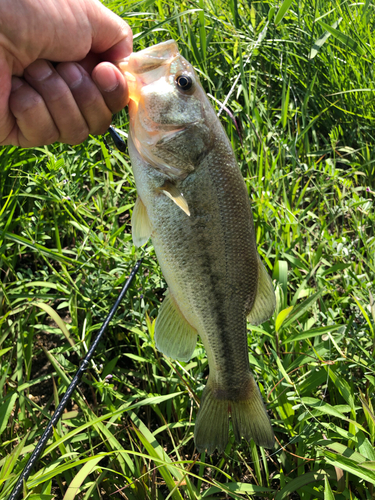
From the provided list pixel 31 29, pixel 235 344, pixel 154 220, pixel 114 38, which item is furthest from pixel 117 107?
pixel 235 344

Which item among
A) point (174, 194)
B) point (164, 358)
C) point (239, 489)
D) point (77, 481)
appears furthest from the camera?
point (164, 358)

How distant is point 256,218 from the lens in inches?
118

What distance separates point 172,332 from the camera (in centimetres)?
189

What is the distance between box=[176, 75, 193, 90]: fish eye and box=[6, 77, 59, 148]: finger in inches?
25.4

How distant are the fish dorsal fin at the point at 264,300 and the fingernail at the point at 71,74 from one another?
121 centimetres

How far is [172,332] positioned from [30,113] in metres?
1.19

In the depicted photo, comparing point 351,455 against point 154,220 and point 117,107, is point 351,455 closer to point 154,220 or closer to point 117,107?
point 154,220

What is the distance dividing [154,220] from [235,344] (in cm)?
64

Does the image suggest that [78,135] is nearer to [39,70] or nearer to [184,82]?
[39,70]

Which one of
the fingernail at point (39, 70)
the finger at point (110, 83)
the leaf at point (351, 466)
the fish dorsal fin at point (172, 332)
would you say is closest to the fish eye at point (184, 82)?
the finger at point (110, 83)

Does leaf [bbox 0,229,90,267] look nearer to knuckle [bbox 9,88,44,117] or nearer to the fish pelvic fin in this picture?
knuckle [bbox 9,88,44,117]

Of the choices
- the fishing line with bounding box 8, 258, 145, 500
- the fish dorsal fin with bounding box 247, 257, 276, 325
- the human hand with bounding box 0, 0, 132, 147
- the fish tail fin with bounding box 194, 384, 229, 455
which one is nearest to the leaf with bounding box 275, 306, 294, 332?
the fish dorsal fin with bounding box 247, 257, 276, 325

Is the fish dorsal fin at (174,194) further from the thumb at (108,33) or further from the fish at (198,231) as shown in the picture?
the thumb at (108,33)

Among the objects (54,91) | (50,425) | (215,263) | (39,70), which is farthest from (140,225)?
(50,425)
